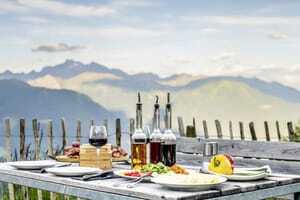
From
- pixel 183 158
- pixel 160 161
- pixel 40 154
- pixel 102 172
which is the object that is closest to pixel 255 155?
pixel 183 158

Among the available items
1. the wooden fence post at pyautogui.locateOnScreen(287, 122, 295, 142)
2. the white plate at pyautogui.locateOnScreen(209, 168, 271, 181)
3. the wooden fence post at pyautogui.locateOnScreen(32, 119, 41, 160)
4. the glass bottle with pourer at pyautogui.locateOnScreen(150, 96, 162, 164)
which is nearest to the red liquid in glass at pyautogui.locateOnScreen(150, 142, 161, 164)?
the glass bottle with pourer at pyautogui.locateOnScreen(150, 96, 162, 164)

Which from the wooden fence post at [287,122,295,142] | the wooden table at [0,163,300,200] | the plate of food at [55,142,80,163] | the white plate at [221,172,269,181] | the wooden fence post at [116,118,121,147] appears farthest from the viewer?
the wooden fence post at [287,122,295,142]

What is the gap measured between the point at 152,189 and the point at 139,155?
62 centimetres

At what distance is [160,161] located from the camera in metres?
3.60

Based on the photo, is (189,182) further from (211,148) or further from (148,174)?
(211,148)

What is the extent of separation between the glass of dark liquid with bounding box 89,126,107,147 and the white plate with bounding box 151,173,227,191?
726 mm

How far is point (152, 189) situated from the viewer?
3006 mm

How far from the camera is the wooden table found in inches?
115

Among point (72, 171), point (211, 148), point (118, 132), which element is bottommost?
point (72, 171)

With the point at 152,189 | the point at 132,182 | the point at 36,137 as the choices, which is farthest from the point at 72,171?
the point at 36,137

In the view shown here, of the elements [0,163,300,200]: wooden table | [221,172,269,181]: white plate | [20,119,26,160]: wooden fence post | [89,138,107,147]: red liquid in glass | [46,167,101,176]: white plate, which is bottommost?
[0,163,300,200]: wooden table

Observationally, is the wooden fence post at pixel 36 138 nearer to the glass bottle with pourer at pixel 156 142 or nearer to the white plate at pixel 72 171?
the white plate at pixel 72 171

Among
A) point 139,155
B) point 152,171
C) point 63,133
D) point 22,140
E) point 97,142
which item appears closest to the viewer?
point 152,171

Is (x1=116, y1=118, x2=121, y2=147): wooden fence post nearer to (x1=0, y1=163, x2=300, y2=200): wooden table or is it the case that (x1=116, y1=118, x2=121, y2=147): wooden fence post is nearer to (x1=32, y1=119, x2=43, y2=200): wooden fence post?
(x1=32, y1=119, x2=43, y2=200): wooden fence post
